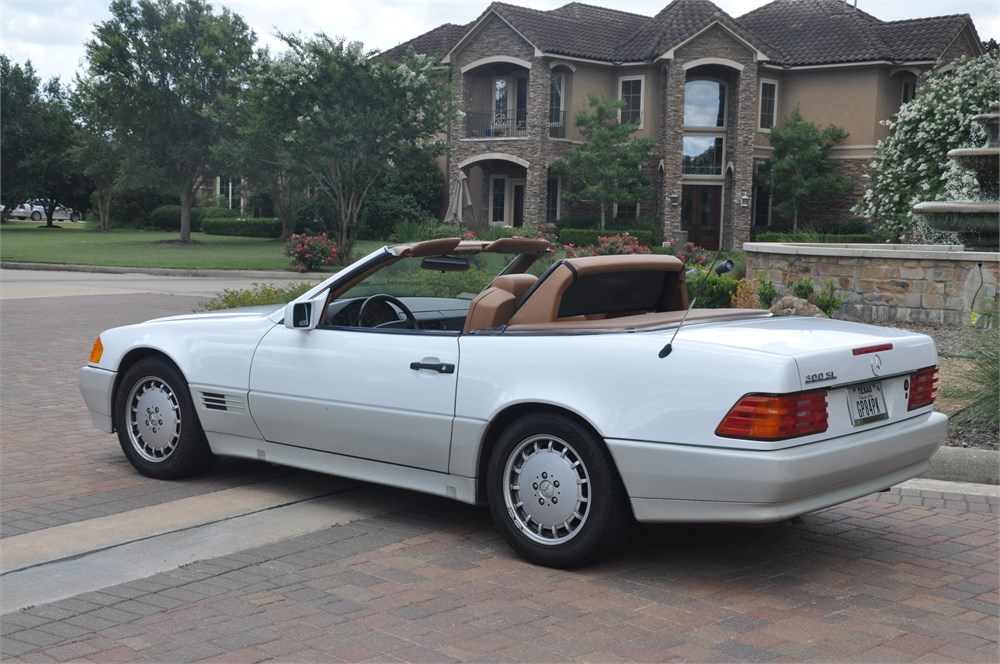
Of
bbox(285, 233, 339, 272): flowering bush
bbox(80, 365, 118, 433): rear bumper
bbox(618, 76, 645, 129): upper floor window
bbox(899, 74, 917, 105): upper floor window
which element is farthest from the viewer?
bbox(618, 76, 645, 129): upper floor window

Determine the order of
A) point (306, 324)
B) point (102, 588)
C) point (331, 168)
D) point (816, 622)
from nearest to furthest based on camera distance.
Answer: point (816, 622), point (102, 588), point (306, 324), point (331, 168)

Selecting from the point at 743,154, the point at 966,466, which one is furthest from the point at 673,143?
the point at 966,466

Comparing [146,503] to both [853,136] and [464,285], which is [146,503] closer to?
[464,285]

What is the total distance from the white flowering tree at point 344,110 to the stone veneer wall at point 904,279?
19181 millimetres

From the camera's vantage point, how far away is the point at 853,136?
44.2 metres

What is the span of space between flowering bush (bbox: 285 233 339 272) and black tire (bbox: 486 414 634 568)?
25.4m

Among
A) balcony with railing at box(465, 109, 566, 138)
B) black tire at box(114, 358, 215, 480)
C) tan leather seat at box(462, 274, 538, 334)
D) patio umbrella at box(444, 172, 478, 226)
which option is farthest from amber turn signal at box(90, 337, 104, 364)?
balcony with railing at box(465, 109, 566, 138)

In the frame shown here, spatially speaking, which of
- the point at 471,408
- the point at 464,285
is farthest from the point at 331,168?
the point at 471,408

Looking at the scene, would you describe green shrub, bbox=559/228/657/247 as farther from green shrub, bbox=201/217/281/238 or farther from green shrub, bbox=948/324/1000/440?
green shrub, bbox=948/324/1000/440

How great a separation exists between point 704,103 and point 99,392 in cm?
4069

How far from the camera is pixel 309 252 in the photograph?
2980cm

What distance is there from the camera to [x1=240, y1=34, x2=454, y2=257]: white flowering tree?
31.5 m

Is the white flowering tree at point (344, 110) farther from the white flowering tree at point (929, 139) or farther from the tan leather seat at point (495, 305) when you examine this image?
the tan leather seat at point (495, 305)

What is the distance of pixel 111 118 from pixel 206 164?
434cm
